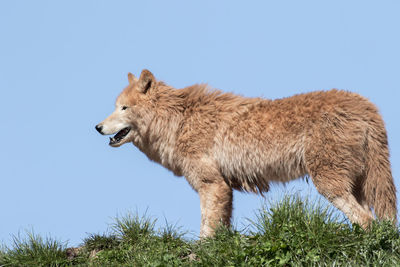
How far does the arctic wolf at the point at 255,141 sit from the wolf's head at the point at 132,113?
2cm

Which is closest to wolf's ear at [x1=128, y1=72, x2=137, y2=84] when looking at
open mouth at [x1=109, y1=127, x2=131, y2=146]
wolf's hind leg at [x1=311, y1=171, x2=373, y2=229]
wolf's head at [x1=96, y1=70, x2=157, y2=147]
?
wolf's head at [x1=96, y1=70, x2=157, y2=147]

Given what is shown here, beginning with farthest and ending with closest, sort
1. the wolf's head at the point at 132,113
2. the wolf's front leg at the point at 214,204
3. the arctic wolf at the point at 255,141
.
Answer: the wolf's head at the point at 132,113, the wolf's front leg at the point at 214,204, the arctic wolf at the point at 255,141

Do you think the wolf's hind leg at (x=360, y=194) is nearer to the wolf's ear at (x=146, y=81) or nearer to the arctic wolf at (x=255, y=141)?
the arctic wolf at (x=255, y=141)

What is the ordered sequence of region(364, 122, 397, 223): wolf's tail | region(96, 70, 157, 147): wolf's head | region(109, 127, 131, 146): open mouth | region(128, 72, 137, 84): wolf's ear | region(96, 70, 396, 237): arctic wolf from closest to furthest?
region(96, 70, 396, 237): arctic wolf, region(364, 122, 397, 223): wolf's tail, region(96, 70, 157, 147): wolf's head, region(109, 127, 131, 146): open mouth, region(128, 72, 137, 84): wolf's ear

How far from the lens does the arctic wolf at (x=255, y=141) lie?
307 inches

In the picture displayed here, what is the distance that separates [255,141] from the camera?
27.6 feet

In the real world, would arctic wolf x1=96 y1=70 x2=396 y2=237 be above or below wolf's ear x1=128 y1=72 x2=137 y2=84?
below

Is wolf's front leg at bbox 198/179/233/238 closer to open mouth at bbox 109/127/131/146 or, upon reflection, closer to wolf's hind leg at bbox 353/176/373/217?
open mouth at bbox 109/127/131/146

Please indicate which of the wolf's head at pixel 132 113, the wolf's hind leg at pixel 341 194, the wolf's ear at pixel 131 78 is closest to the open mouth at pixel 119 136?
the wolf's head at pixel 132 113

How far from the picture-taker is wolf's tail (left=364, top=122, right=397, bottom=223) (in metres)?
Result: 7.91

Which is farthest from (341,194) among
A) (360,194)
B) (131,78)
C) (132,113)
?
(131,78)

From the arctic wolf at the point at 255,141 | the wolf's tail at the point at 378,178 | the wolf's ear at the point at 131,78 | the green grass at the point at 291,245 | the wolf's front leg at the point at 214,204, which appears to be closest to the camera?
the green grass at the point at 291,245

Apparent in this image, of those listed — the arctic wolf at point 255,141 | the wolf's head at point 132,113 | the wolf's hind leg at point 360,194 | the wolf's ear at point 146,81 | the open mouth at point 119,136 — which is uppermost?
the wolf's ear at point 146,81

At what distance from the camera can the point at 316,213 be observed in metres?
7.11
